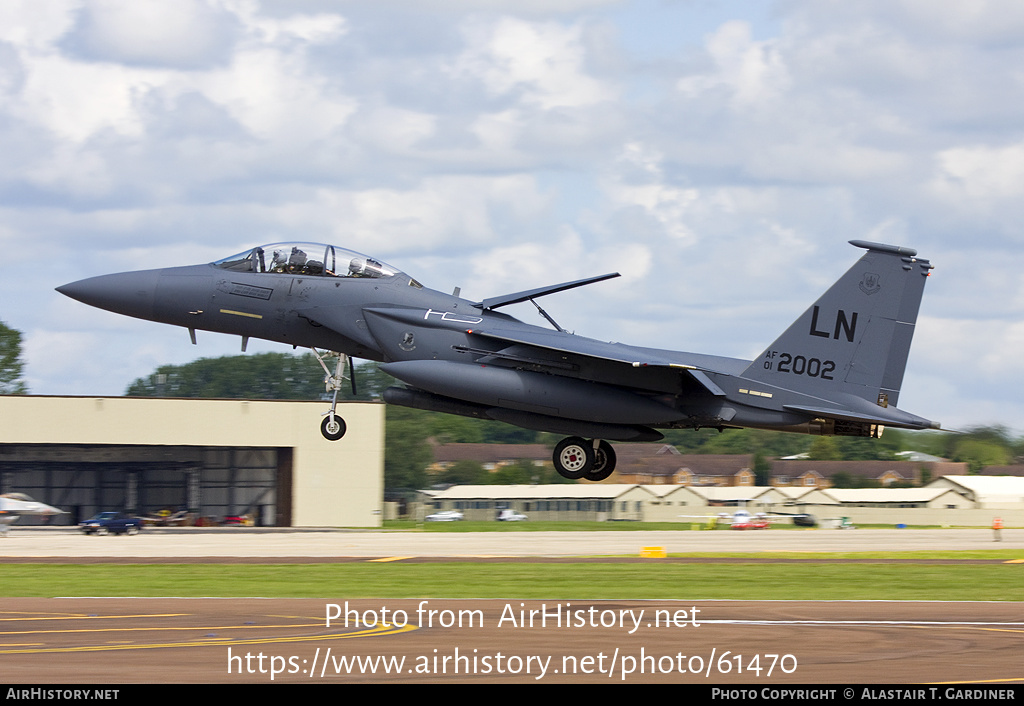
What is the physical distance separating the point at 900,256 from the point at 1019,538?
44200mm

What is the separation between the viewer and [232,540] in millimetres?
53094

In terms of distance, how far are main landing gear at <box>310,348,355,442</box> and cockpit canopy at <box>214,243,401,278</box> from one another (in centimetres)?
154

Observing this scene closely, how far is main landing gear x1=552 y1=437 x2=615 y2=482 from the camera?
22344 mm

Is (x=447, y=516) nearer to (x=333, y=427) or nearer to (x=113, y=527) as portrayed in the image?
(x=113, y=527)

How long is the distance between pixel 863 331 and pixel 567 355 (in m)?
5.28

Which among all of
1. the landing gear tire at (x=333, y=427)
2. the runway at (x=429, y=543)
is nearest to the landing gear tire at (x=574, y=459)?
the landing gear tire at (x=333, y=427)

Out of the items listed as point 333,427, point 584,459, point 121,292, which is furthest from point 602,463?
point 121,292

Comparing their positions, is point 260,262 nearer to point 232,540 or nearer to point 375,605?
point 375,605

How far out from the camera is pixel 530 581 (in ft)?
105

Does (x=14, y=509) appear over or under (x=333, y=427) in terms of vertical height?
under

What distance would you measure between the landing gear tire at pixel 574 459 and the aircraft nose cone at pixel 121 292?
827cm

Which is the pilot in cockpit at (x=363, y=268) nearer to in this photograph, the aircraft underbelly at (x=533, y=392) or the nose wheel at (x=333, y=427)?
the aircraft underbelly at (x=533, y=392)
